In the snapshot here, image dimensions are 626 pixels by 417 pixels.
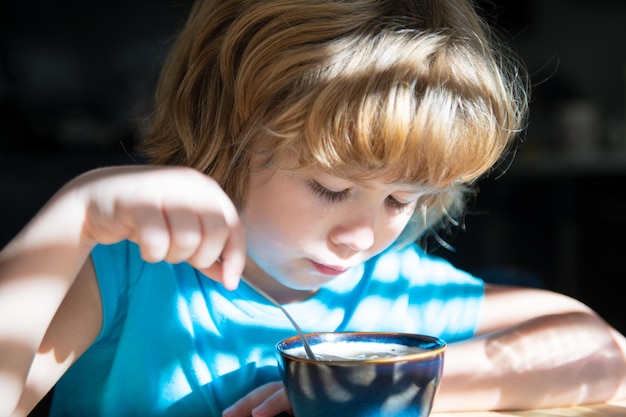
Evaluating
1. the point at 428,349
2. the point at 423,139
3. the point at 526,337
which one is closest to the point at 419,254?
the point at 526,337

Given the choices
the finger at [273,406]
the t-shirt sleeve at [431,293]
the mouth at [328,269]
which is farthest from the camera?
the t-shirt sleeve at [431,293]

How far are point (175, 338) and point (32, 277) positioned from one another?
0.32m

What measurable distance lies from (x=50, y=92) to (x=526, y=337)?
377 cm

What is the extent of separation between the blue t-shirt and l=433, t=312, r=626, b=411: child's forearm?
0.16 metres

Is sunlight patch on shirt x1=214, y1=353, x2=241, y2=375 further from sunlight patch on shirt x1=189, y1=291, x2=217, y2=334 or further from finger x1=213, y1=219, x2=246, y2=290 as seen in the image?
finger x1=213, y1=219, x2=246, y2=290

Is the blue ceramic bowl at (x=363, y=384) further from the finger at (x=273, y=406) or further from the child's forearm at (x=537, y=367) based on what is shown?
the child's forearm at (x=537, y=367)

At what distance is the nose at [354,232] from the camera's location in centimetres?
97

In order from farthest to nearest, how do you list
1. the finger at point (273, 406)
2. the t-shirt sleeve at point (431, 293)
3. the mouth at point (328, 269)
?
the t-shirt sleeve at point (431, 293)
the mouth at point (328, 269)
the finger at point (273, 406)

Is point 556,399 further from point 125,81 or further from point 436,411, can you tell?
point 125,81

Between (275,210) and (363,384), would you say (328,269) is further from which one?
(363,384)

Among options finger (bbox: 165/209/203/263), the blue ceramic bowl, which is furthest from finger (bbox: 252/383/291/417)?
finger (bbox: 165/209/203/263)

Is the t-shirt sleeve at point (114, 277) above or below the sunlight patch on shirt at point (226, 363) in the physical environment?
above

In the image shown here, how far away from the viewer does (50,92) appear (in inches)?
171

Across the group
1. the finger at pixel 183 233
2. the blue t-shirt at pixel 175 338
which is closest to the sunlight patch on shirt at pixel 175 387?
the blue t-shirt at pixel 175 338
